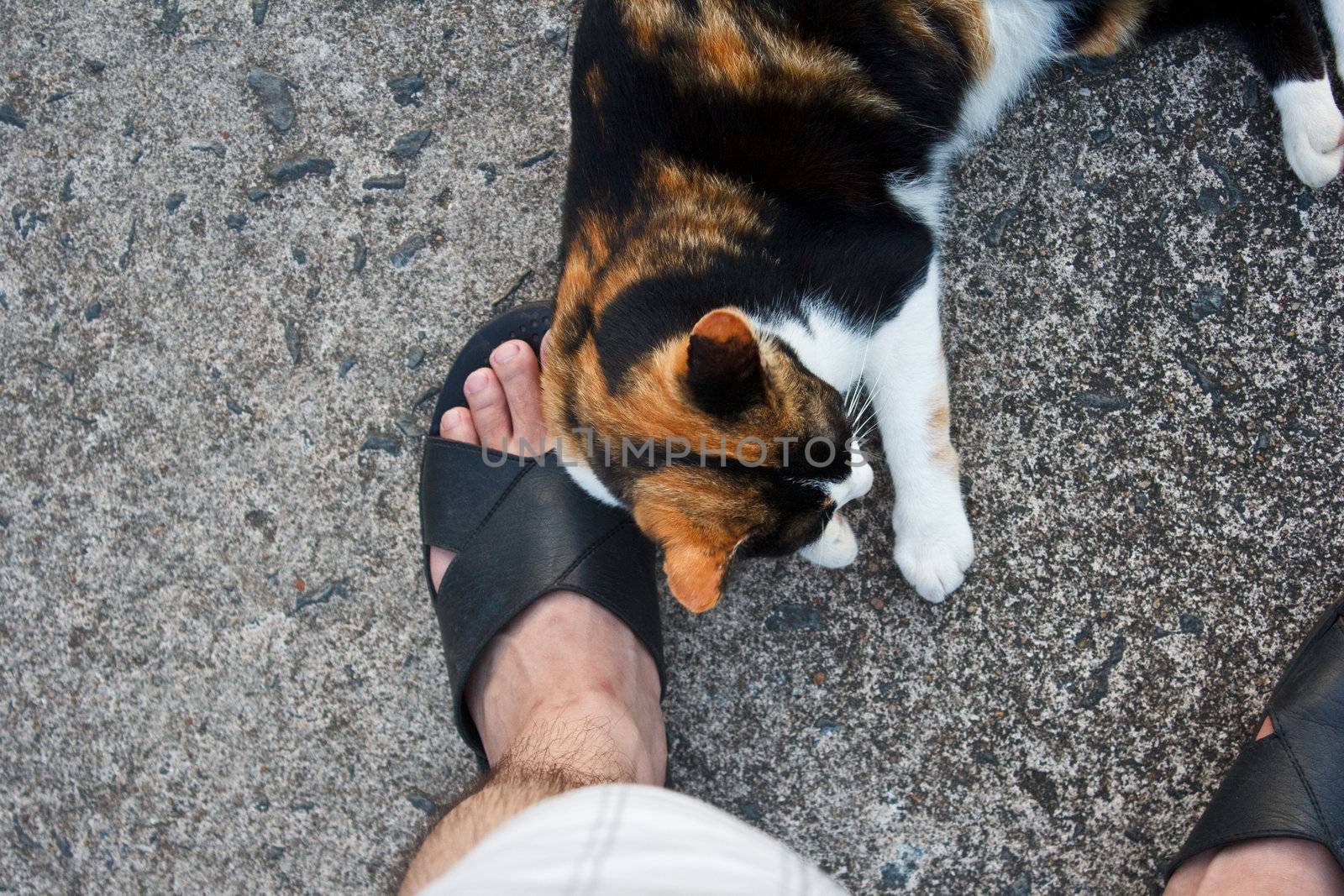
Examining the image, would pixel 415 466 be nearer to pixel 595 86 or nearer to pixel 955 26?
pixel 595 86

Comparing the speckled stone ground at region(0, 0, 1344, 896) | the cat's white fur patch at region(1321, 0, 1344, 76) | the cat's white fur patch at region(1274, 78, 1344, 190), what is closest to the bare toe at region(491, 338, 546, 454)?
the speckled stone ground at region(0, 0, 1344, 896)

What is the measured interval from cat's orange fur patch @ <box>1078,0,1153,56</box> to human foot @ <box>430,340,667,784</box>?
122cm

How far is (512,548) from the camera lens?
1.84m

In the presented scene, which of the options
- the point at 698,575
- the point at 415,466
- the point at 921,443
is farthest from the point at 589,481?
the point at 921,443

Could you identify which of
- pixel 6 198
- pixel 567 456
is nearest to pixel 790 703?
pixel 567 456

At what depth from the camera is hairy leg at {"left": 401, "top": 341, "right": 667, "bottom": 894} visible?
157 centimetres

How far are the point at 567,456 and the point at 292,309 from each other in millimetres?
804

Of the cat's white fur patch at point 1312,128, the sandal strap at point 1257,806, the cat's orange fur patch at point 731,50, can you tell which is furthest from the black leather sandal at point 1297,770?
the cat's orange fur patch at point 731,50

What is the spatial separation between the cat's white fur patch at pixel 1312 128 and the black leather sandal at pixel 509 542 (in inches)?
59.5

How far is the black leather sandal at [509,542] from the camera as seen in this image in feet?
5.86

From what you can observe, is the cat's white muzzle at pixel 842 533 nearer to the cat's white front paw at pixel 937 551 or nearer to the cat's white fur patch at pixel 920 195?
the cat's white front paw at pixel 937 551

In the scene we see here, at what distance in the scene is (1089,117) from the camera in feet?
6.06

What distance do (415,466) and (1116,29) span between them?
1.66 metres

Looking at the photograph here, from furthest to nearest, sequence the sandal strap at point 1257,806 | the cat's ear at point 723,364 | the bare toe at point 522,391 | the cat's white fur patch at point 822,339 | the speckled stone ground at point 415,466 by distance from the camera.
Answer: the bare toe at point 522,391 < the speckled stone ground at point 415,466 < the sandal strap at point 1257,806 < the cat's white fur patch at point 822,339 < the cat's ear at point 723,364
